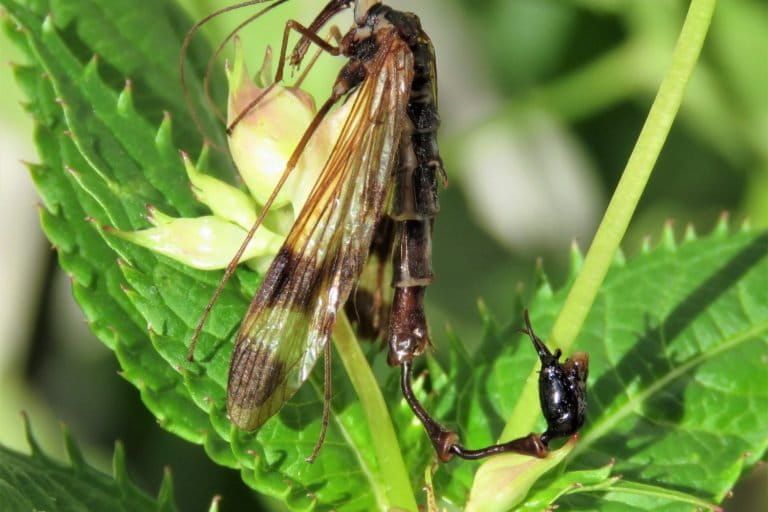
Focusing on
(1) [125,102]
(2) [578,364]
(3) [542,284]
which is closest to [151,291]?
(1) [125,102]

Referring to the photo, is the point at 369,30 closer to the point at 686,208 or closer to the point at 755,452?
the point at 755,452

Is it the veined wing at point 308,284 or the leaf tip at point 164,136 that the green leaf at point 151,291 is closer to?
the leaf tip at point 164,136

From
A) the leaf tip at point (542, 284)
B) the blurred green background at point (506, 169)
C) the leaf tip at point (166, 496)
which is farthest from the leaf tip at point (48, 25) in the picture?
the leaf tip at point (542, 284)

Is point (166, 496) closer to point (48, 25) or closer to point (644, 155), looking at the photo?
point (48, 25)

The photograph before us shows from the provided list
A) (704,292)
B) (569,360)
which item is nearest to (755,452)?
(704,292)

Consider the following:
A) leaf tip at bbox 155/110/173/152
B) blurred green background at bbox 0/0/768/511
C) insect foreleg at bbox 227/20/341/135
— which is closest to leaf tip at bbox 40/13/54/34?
leaf tip at bbox 155/110/173/152
